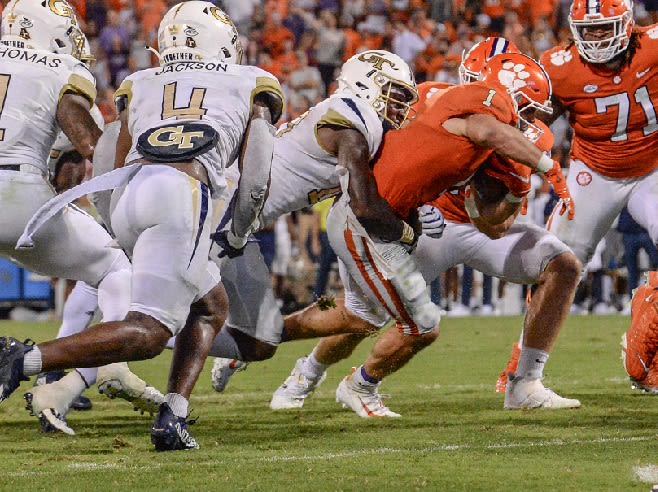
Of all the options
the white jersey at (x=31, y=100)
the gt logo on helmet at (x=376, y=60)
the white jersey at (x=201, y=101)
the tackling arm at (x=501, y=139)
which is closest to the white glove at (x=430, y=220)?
the tackling arm at (x=501, y=139)

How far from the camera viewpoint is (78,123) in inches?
207

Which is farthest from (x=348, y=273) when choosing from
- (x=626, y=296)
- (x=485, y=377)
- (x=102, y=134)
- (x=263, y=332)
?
(x=626, y=296)

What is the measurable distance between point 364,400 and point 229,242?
125 cm

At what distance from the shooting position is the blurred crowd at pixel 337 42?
13.7m

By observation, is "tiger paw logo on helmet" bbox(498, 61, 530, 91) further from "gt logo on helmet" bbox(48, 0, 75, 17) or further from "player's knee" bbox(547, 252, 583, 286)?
"gt logo on helmet" bbox(48, 0, 75, 17)

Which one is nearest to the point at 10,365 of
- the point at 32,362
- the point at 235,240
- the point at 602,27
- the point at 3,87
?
the point at 32,362

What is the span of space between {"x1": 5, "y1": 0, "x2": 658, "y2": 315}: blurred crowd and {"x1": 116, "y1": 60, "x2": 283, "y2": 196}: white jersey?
8.65 metres

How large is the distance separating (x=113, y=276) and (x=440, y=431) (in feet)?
4.85

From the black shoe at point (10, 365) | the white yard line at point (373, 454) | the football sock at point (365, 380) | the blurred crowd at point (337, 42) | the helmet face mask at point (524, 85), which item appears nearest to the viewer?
the white yard line at point (373, 454)

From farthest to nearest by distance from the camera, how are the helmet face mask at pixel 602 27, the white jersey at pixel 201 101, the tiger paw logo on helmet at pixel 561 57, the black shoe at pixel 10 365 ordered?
the tiger paw logo on helmet at pixel 561 57 < the helmet face mask at pixel 602 27 < the white jersey at pixel 201 101 < the black shoe at pixel 10 365

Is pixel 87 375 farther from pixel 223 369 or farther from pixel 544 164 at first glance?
pixel 544 164

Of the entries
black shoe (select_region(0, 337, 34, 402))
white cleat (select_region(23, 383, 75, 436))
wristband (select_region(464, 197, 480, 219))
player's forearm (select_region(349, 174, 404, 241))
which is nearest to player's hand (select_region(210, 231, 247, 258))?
player's forearm (select_region(349, 174, 404, 241))

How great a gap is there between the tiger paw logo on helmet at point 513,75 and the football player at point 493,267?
1.5 inches

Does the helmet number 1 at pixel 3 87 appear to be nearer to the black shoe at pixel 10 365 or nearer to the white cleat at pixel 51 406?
the white cleat at pixel 51 406
